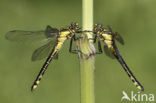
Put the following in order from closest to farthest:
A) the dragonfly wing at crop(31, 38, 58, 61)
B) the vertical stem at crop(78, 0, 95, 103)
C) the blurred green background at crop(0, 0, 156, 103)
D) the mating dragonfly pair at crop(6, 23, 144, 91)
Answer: the vertical stem at crop(78, 0, 95, 103)
the mating dragonfly pair at crop(6, 23, 144, 91)
the dragonfly wing at crop(31, 38, 58, 61)
the blurred green background at crop(0, 0, 156, 103)

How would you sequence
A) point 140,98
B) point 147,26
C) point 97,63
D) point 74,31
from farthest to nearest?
point 147,26 → point 97,63 → point 140,98 → point 74,31

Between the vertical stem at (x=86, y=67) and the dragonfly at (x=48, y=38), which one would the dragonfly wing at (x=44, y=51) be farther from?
the vertical stem at (x=86, y=67)

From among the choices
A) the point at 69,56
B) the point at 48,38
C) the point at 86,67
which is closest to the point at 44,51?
the point at 48,38

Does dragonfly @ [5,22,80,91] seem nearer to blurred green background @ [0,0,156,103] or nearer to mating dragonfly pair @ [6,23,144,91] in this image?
mating dragonfly pair @ [6,23,144,91]

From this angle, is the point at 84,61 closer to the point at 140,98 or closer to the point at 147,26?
the point at 140,98

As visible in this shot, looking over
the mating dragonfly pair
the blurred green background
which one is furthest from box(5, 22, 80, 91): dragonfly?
the blurred green background

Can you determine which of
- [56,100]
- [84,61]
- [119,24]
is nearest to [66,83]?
[56,100]
